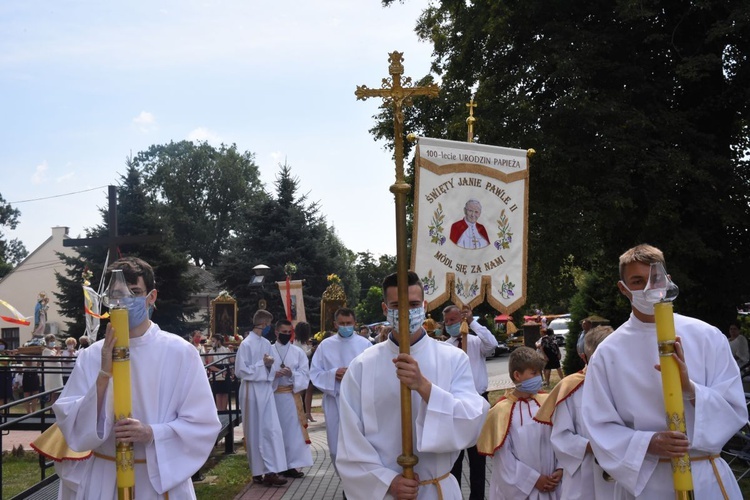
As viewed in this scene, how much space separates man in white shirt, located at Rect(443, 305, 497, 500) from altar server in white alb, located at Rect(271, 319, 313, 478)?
326 cm

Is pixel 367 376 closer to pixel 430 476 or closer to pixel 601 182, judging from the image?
pixel 430 476

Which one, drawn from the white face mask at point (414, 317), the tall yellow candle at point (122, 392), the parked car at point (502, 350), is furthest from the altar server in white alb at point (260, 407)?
the parked car at point (502, 350)

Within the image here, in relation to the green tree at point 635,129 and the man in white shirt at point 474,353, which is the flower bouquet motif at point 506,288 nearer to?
the man in white shirt at point 474,353

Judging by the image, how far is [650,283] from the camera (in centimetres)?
399

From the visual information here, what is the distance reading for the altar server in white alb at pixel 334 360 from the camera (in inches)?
429

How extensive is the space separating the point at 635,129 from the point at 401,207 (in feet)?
49.7

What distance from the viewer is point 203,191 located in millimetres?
78188

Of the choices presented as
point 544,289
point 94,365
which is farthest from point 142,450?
point 544,289

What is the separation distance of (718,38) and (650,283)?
16.6 meters

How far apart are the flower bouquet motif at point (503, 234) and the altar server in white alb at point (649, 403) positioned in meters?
3.66

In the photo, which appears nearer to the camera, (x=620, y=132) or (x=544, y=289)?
(x=620, y=132)

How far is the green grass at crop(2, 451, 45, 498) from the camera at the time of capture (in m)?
10.7

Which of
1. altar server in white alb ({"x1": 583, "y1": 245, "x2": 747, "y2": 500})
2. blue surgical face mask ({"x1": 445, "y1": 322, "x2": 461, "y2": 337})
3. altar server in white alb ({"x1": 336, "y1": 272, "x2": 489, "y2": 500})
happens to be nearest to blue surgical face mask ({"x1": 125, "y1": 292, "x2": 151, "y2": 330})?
altar server in white alb ({"x1": 336, "y1": 272, "x2": 489, "y2": 500})

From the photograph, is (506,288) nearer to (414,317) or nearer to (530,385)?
(530,385)
